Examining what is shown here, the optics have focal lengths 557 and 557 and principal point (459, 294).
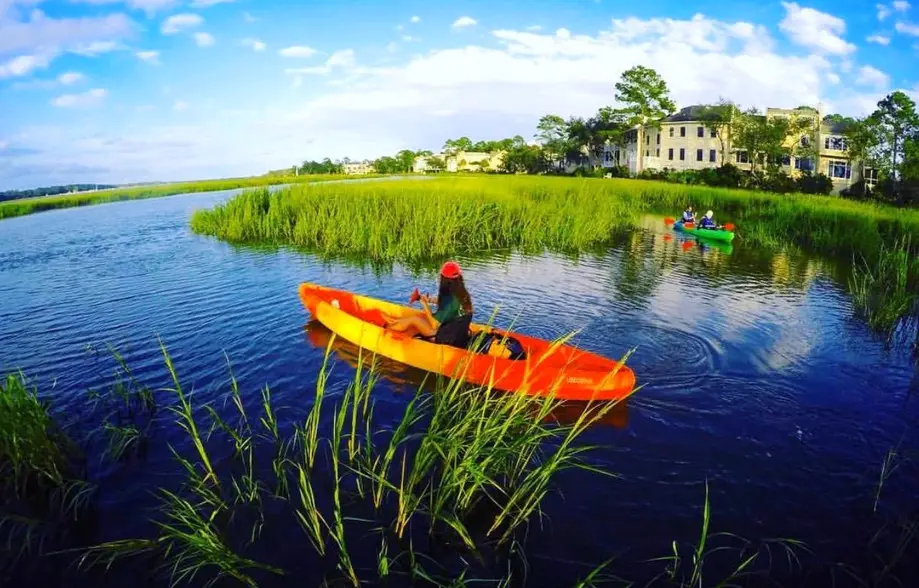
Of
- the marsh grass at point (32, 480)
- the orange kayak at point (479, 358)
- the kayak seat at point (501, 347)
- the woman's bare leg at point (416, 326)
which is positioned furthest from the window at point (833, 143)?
the marsh grass at point (32, 480)

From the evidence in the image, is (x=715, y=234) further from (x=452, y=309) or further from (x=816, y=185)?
(x=816, y=185)

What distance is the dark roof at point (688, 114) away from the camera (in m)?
53.2

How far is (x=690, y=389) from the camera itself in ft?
25.2

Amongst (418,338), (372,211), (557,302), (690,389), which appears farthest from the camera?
Result: (372,211)

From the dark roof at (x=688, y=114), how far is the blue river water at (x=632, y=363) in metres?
40.5

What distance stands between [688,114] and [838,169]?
14.0m

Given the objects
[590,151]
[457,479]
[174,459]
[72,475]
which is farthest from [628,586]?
[590,151]

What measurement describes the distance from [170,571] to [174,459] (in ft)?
6.02

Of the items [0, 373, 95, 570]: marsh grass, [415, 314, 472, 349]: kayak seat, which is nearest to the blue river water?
[0, 373, 95, 570]: marsh grass

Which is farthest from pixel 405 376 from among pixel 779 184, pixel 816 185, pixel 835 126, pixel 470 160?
pixel 470 160

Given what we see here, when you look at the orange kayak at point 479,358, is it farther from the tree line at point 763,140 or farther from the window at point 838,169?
the window at point 838,169

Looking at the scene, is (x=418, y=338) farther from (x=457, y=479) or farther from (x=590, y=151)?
(x=590, y=151)

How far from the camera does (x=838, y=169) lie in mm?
49500

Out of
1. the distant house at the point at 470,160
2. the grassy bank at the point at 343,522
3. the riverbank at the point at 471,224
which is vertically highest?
the distant house at the point at 470,160
